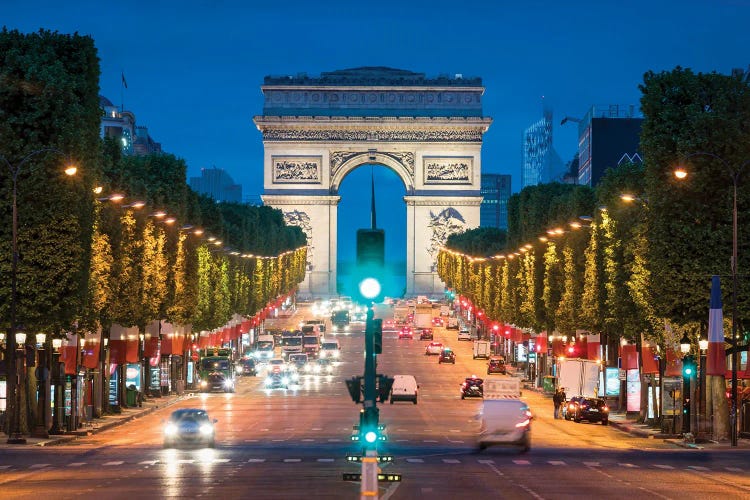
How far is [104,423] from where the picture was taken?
74.8 m

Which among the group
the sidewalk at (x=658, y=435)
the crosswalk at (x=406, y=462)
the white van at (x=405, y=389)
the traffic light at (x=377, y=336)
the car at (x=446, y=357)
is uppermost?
the traffic light at (x=377, y=336)

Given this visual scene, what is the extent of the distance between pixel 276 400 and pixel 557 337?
23.4 meters

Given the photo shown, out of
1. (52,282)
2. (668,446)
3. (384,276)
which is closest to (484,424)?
(668,446)

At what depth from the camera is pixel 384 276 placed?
27.2 m

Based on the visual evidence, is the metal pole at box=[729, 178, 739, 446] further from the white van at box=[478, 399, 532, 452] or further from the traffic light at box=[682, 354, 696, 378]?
the white van at box=[478, 399, 532, 452]

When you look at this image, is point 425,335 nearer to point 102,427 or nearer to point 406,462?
point 102,427

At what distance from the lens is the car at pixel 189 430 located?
56375mm

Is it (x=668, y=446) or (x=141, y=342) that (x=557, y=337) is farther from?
(x=668, y=446)

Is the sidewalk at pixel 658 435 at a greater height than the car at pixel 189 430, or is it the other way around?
the car at pixel 189 430

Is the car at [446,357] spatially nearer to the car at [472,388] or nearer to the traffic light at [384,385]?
the car at [472,388]

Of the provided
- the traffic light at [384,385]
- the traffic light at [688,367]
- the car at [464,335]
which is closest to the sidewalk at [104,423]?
the traffic light at [688,367]

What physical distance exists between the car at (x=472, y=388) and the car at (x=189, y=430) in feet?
139

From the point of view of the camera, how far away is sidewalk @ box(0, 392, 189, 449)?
203 ft

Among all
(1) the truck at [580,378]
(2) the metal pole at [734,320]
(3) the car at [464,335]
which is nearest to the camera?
(2) the metal pole at [734,320]
